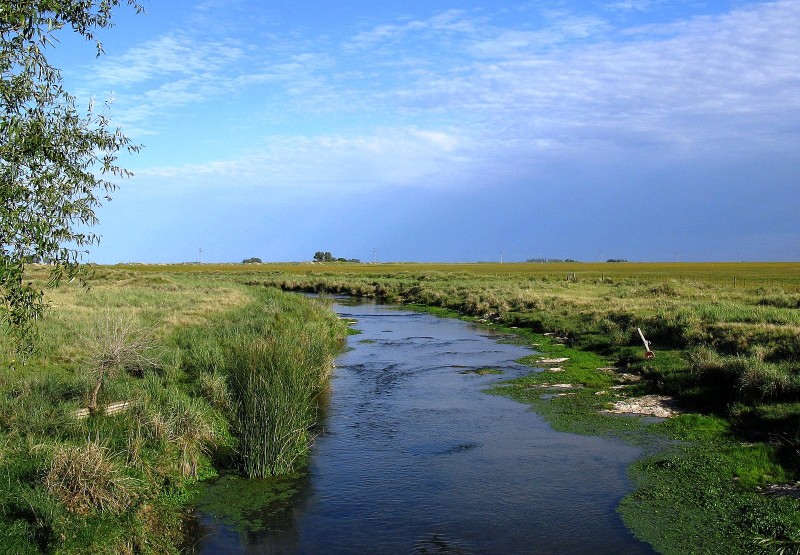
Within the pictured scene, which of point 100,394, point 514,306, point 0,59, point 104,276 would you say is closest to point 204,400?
point 100,394

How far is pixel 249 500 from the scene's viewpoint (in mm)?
10836

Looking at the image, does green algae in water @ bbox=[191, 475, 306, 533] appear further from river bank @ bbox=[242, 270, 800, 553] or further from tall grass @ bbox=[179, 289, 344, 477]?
river bank @ bbox=[242, 270, 800, 553]

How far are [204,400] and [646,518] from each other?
9421 millimetres

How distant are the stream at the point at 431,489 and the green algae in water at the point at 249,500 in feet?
0.10

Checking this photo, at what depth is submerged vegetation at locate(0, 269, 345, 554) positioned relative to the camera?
8.32m

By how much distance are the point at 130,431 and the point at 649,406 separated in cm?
1264

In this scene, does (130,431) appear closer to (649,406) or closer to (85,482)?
(85,482)

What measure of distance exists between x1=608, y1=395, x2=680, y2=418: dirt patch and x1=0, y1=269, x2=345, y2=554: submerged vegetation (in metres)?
8.06

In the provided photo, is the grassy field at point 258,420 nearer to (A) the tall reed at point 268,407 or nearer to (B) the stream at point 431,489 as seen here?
(A) the tall reed at point 268,407

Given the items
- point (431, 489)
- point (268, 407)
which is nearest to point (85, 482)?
point (268, 407)

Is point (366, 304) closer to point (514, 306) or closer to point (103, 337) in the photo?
point (514, 306)

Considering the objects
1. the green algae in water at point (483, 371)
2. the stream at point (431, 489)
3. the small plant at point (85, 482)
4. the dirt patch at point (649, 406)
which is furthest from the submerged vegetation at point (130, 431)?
the dirt patch at point (649, 406)

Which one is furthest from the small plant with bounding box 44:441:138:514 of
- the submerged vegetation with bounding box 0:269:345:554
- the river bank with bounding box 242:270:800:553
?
the river bank with bounding box 242:270:800:553

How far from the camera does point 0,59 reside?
696cm
